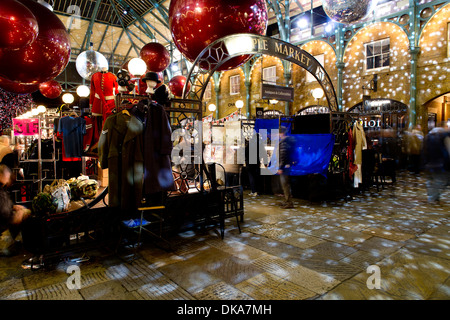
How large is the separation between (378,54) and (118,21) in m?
17.0

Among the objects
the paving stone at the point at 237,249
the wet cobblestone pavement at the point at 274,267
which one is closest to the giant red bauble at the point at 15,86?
the wet cobblestone pavement at the point at 274,267

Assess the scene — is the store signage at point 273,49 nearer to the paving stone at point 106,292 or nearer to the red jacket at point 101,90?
the red jacket at point 101,90

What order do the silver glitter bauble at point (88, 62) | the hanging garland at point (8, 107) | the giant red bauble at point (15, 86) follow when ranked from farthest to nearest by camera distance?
1. the hanging garland at point (8, 107)
2. the silver glitter bauble at point (88, 62)
3. the giant red bauble at point (15, 86)

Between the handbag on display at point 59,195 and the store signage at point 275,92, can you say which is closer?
the handbag on display at point 59,195

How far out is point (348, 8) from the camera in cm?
364

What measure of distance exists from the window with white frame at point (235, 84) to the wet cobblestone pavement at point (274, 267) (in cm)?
1744

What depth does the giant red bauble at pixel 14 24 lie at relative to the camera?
2377mm

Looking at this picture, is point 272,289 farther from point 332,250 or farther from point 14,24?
point 14,24

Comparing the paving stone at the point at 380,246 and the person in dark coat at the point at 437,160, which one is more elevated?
the person in dark coat at the point at 437,160

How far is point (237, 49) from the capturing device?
413 cm

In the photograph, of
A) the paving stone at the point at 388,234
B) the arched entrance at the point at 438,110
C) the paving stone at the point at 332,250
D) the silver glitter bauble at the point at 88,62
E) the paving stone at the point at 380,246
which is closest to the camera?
the paving stone at the point at 332,250
